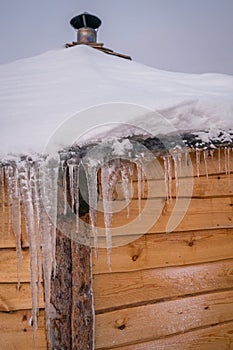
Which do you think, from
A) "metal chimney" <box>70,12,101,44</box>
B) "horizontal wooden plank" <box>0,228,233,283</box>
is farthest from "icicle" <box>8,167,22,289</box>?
"metal chimney" <box>70,12,101,44</box>

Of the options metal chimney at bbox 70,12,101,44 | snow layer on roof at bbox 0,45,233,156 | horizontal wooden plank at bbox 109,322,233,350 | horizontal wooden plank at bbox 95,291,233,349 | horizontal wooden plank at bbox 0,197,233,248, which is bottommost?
horizontal wooden plank at bbox 109,322,233,350

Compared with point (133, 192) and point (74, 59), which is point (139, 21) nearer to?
point (74, 59)

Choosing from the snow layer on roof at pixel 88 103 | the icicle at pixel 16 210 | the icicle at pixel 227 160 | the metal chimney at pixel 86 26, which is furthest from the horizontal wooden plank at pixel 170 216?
the metal chimney at pixel 86 26

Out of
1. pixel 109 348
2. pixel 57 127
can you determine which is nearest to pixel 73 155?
pixel 57 127

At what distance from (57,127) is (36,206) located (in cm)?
40

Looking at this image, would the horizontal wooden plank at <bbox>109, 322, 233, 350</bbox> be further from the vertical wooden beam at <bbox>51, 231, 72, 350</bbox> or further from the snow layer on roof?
the snow layer on roof

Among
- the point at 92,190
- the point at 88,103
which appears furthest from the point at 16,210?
the point at 88,103

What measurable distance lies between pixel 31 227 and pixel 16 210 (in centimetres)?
13

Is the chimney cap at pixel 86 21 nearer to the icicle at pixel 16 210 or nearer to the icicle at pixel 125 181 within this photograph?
the icicle at pixel 125 181

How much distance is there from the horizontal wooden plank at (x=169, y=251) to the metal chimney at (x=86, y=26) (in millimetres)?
2924

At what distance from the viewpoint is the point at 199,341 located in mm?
2168

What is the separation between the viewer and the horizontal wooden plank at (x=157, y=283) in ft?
6.56

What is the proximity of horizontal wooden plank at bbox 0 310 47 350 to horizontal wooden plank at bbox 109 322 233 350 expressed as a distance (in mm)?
549

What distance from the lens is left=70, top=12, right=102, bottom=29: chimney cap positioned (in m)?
4.19
